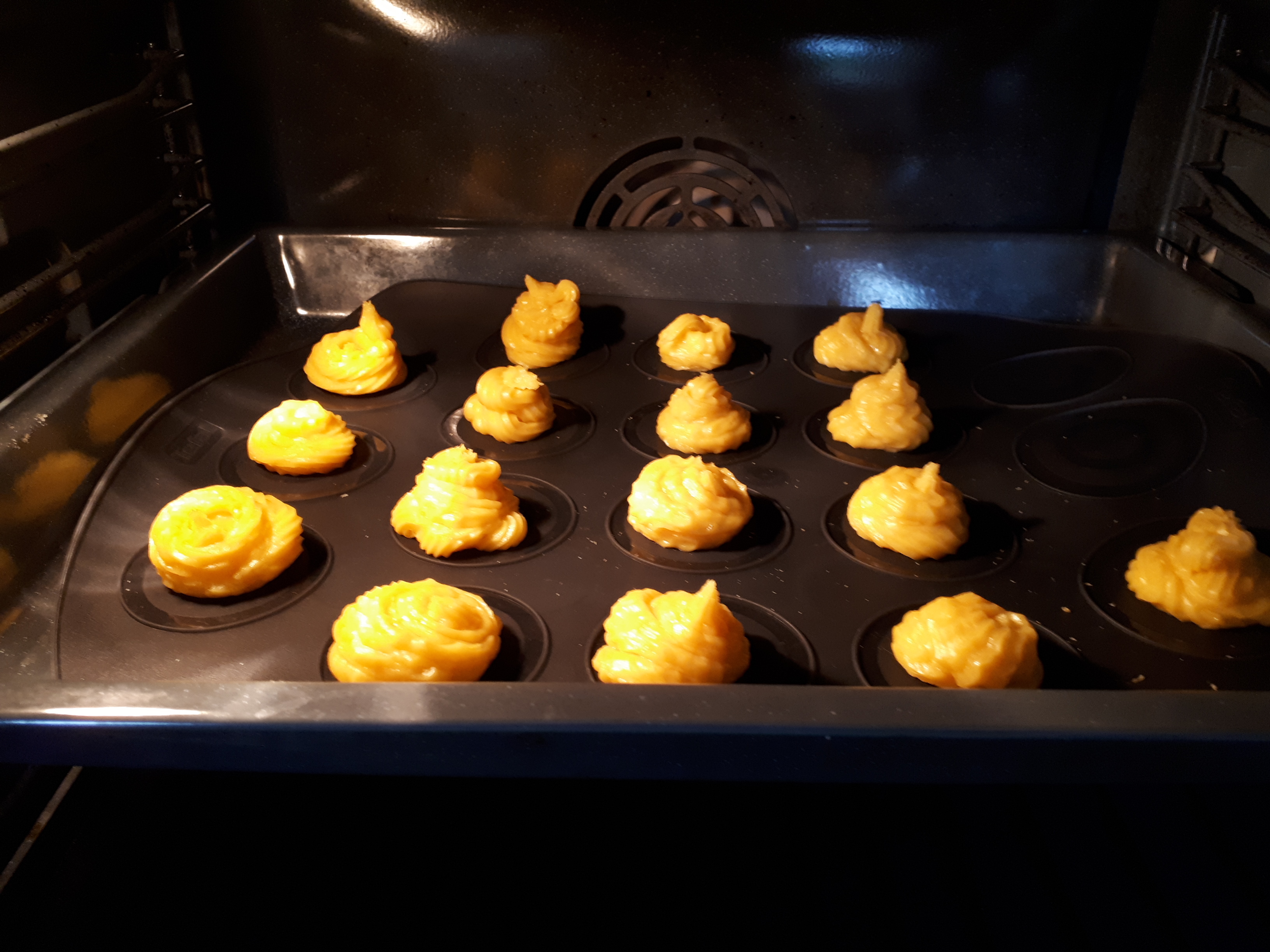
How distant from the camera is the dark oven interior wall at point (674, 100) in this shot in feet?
6.98

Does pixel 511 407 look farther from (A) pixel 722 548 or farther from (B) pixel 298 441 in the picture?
(A) pixel 722 548

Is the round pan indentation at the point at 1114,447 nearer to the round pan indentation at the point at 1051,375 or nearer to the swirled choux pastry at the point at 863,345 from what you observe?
the round pan indentation at the point at 1051,375

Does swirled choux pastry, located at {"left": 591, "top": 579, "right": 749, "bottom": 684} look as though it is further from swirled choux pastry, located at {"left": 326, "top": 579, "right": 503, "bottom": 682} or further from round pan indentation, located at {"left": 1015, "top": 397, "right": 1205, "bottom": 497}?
round pan indentation, located at {"left": 1015, "top": 397, "right": 1205, "bottom": 497}

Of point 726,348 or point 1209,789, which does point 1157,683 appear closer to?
point 1209,789

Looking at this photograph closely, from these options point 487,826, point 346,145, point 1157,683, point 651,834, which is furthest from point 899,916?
point 346,145

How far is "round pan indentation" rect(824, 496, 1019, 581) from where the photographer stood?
1.68m

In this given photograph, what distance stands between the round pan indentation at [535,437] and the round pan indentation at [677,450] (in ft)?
0.29

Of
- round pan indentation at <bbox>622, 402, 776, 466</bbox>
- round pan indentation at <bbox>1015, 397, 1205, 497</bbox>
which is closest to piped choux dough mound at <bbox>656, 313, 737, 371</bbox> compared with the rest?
round pan indentation at <bbox>622, 402, 776, 466</bbox>

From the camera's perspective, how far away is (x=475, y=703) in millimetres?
1078

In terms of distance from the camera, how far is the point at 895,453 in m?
1.96

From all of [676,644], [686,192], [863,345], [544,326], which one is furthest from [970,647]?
[686,192]

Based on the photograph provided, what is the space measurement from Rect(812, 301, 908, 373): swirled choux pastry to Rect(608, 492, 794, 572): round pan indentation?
0.52m

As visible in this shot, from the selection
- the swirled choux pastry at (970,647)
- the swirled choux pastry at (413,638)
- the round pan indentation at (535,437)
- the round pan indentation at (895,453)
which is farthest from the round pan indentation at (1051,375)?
the swirled choux pastry at (413,638)

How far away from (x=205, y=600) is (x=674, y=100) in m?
1.48
